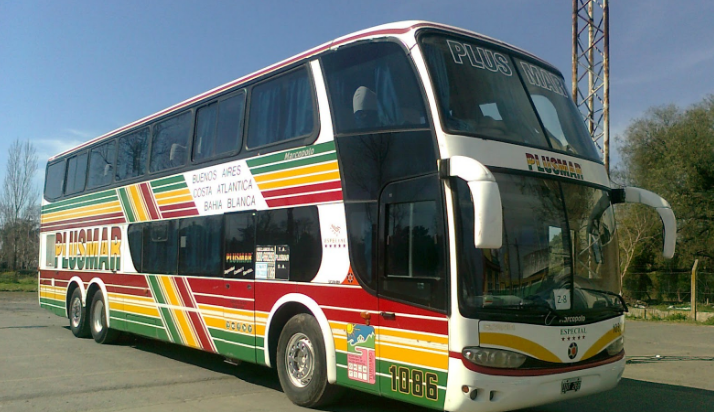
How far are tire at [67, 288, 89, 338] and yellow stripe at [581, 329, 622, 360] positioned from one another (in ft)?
34.5

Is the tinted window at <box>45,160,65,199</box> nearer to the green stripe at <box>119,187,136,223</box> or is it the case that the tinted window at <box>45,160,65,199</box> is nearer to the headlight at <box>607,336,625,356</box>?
the green stripe at <box>119,187,136,223</box>

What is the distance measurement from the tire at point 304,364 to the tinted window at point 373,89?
7.67 feet

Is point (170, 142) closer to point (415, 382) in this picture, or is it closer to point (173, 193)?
point (173, 193)

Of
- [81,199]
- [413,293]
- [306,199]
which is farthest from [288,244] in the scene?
[81,199]

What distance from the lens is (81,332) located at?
45.3ft

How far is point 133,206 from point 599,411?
8.39 meters

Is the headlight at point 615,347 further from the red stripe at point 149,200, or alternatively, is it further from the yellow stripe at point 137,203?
the yellow stripe at point 137,203

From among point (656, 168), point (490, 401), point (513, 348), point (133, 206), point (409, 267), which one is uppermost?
point (656, 168)

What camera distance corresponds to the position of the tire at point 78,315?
13591mm

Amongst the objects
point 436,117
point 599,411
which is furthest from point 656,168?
point 436,117

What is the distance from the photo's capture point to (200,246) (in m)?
9.87

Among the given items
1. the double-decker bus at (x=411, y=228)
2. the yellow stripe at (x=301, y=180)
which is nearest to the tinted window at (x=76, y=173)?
the double-decker bus at (x=411, y=228)

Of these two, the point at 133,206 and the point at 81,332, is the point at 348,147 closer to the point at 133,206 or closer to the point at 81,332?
the point at 133,206

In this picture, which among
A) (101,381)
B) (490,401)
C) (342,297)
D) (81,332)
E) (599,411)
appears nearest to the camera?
(490,401)
